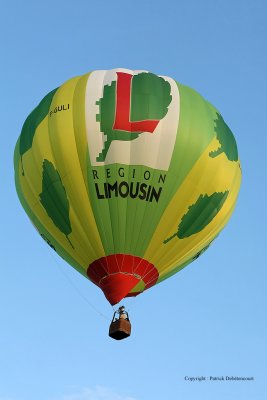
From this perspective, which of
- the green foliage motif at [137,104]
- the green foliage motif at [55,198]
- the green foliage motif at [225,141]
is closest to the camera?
the green foliage motif at [137,104]

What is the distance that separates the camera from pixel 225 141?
2542 centimetres

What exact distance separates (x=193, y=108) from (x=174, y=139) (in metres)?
1.34

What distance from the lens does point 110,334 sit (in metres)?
23.3

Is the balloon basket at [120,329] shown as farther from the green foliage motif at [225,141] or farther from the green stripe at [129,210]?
the green foliage motif at [225,141]

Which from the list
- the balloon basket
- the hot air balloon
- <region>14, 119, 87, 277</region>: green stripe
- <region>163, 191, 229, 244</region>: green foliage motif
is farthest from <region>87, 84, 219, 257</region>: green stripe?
the balloon basket

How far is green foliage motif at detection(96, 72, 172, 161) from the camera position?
78.5 feet

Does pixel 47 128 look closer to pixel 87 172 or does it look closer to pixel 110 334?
pixel 87 172

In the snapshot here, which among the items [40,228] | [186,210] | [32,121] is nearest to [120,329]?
[186,210]

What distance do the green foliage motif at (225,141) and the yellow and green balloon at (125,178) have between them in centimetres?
7

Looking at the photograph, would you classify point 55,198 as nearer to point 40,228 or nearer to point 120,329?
point 40,228

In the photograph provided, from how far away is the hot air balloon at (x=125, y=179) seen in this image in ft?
77.8

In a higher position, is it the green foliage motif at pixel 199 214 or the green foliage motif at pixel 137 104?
the green foliage motif at pixel 137 104

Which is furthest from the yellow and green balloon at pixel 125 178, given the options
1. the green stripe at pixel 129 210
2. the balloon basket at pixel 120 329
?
the balloon basket at pixel 120 329

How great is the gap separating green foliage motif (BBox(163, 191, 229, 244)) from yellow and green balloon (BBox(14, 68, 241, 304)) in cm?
3
